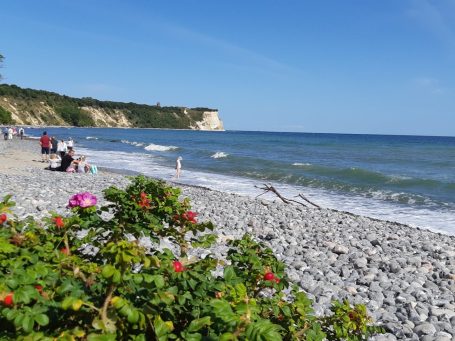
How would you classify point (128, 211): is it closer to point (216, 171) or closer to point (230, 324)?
point (230, 324)

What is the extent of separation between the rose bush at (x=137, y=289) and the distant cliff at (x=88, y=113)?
8197 centimetres

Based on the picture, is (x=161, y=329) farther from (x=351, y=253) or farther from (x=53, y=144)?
(x=53, y=144)

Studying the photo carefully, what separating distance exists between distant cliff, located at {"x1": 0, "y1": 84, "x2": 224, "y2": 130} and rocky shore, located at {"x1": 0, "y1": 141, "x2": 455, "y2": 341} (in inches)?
2922

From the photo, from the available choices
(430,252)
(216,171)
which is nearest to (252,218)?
(430,252)

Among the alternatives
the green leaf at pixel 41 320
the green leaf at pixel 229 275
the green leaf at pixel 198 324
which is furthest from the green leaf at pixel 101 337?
the green leaf at pixel 229 275

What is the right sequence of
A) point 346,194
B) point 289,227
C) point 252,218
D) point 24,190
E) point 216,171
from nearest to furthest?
point 289,227
point 252,218
point 24,190
point 346,194
point 216,171

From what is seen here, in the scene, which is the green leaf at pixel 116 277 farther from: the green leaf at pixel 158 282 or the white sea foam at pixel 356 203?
the white sea foam at pixel 356 203

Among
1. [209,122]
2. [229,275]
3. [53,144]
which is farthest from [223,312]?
[209,122]

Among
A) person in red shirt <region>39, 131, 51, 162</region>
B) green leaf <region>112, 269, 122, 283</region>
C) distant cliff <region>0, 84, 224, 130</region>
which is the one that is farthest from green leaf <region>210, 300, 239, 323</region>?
distant cliff <region>0, 84, 224, 130</region>

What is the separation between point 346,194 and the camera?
18969 millimetres

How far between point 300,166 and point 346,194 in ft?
37.8

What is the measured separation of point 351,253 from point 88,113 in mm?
144832

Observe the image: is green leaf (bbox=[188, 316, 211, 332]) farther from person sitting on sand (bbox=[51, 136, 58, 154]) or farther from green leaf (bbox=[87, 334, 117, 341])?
person sitting on sand (bbox=[51, 136, 58, 154])

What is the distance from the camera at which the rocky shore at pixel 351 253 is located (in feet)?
17.7
